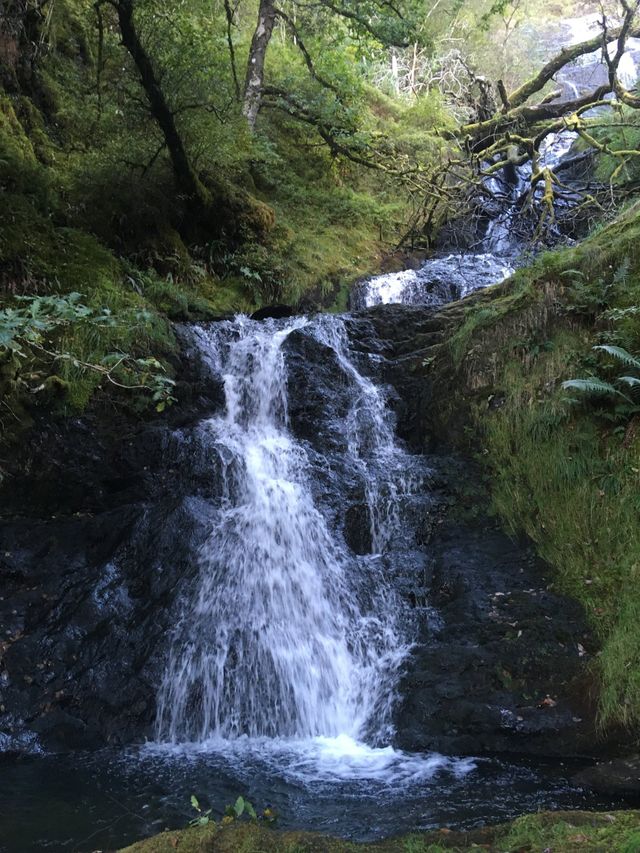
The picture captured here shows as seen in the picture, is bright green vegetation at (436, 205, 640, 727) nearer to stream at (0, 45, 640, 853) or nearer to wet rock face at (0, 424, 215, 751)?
stream at (0, 45, 640, 853)

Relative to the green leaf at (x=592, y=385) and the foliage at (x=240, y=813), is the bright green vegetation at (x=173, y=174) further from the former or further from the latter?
the green leaf at (x=592, y=385)

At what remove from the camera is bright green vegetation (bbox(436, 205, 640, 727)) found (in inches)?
195

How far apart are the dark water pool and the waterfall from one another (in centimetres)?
34

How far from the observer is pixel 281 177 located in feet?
44.5

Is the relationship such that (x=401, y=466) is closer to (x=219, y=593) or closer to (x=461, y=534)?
(x=461, y=534)

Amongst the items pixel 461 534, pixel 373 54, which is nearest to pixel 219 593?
pixel 461 534

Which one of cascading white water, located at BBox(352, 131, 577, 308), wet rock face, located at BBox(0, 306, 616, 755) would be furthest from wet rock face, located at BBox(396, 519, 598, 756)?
cascading white water, located at BBox(352, 131, 577, 308)

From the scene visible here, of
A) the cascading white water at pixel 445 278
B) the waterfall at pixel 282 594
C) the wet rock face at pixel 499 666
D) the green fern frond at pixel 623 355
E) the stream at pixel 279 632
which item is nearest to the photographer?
the stream at pixel 279 632

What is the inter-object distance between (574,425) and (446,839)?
14.4ft

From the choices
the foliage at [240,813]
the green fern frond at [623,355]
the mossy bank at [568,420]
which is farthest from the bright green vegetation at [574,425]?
the foliage at [240,813]

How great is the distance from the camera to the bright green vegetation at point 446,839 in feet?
7.63

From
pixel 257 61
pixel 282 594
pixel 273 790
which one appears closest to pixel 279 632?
pixel 282 594

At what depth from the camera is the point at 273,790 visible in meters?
4.04

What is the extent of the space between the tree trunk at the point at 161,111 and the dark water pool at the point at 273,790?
779 cm
